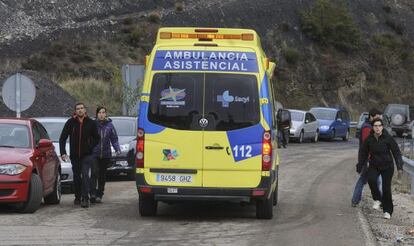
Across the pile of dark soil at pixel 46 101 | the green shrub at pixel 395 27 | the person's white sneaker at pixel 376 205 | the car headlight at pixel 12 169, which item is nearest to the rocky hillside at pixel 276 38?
the green shrub at pixel 395 27

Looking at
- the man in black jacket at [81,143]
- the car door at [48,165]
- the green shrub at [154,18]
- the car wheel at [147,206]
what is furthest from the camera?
the green shrub at [154,18]

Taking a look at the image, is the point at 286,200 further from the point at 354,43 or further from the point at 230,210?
the point at 354,43

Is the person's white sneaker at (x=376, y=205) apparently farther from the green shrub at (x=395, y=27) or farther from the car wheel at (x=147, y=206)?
the green shrub at (x=395, y=27)

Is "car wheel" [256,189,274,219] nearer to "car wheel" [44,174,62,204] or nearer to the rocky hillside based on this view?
"car wheel" [44,174,62,204]

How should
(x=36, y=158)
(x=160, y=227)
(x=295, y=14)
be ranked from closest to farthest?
(x=160, y=227) → (x=36, y=158) → (x=295, y=14)

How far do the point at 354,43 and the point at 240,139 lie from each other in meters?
62.4

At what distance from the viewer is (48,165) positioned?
1301 centimetres

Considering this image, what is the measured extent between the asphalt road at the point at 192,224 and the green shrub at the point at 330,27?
Answer: 5508 centimetres

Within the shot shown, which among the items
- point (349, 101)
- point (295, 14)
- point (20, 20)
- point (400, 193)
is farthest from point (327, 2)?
point (400, 193)

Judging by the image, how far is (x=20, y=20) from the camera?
57.4 m

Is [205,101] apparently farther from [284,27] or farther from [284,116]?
Result: [284,27]

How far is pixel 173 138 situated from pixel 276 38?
56388 mm

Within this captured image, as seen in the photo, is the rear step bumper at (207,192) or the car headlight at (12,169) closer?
the rear step bumper at (207,192)

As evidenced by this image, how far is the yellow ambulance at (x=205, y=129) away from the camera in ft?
36.3
